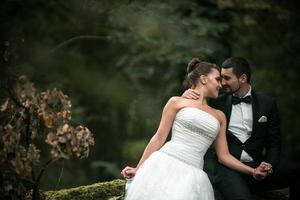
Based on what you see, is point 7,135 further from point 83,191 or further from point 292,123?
point 292,123

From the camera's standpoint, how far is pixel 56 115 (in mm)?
4418

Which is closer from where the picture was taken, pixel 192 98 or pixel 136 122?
pixel 192 98

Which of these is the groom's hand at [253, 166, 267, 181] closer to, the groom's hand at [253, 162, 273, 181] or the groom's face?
the groom's hand at [253, 162, 273, 181]

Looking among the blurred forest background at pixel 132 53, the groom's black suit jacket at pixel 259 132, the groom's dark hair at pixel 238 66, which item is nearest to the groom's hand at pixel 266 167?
the groom's black suit jacket at pixel 259 132

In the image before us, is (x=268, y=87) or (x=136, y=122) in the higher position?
(x=268, y=87)

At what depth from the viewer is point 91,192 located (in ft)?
17.8

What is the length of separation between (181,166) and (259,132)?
37.4 inches

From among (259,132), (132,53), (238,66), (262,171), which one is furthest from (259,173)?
(132,53)

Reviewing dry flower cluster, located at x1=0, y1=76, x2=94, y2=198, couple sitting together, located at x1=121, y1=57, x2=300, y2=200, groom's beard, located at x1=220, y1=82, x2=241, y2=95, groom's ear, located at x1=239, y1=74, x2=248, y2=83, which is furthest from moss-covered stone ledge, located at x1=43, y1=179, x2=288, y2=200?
Result: groom's ear, located at x1=239, y1=74, x2=248, y2=83

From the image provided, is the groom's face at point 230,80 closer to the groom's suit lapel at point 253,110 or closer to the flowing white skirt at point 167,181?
the groom's suit lapel at point 253,110

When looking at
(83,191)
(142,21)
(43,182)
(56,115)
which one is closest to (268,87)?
(142,21)

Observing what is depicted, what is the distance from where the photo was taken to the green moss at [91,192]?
5.30 meters

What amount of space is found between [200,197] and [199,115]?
690mm

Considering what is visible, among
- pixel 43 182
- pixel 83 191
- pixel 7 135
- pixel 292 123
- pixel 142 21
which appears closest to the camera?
pixel 7 135
